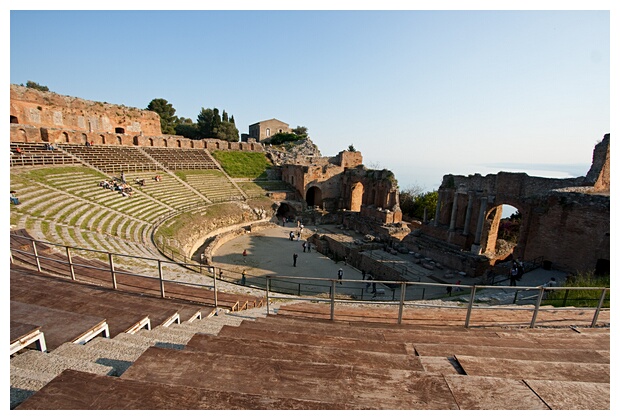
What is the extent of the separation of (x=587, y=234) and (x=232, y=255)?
770 inches

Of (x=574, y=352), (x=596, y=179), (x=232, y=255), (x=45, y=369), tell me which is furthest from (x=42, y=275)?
(x=596, y=179)

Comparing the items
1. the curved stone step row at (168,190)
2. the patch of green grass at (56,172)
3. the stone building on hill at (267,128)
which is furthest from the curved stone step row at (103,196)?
the stone building on hill at (267,128)

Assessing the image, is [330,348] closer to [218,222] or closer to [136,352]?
[136,352]

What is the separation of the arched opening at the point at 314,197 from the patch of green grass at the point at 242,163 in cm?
646

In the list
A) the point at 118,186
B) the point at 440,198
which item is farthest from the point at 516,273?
the point at 118,186

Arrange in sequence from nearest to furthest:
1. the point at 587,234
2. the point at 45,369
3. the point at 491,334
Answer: the point at 45,369
the point at 491,334
the point at 587,234

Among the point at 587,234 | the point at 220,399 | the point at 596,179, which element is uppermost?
A: the point at 596,179

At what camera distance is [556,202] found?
14039 millimetres

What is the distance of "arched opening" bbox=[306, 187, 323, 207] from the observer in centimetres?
3584

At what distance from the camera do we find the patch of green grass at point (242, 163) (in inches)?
1438

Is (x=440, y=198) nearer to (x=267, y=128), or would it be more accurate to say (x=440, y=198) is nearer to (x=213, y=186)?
(x=213, y=186)

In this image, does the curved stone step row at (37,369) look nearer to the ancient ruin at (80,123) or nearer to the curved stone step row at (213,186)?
the curved stone step row at (213,186)

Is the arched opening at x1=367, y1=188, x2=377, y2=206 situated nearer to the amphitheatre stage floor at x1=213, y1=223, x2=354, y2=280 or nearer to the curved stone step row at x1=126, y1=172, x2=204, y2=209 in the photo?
the amphitheatre stage floor at x1=213, y1=223, x2=354, y2=280

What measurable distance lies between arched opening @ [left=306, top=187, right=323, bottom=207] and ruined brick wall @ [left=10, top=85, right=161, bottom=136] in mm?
23466
